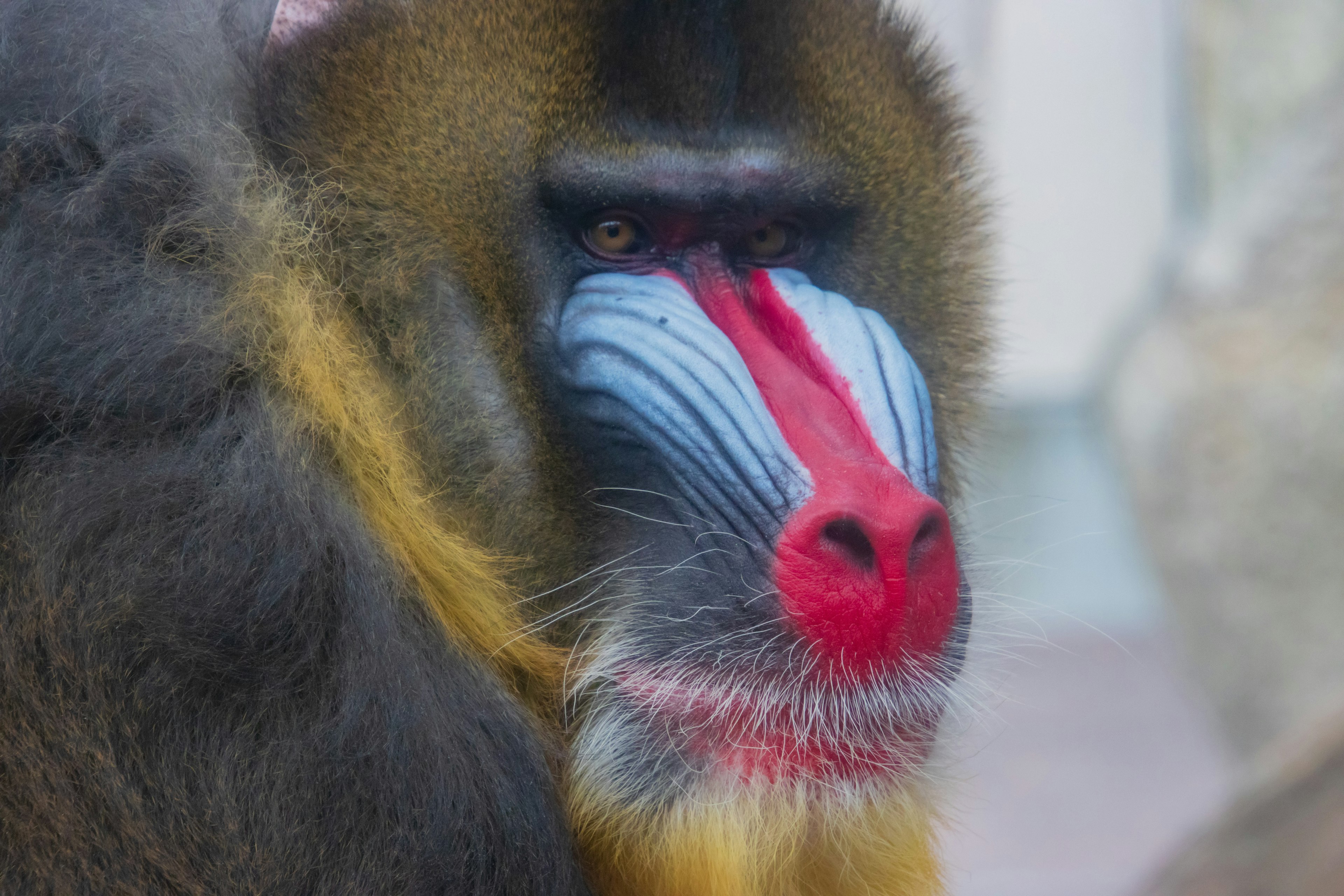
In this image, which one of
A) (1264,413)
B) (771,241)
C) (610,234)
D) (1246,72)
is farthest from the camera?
(1246,72)

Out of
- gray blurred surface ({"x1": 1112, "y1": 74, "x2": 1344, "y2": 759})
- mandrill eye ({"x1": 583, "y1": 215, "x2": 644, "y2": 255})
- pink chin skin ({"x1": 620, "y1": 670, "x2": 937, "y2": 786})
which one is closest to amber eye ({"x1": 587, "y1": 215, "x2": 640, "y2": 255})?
mandrill eye ({"x1": 583, "y1": 215, "x2": 644, "y2": 255})

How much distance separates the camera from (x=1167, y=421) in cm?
659

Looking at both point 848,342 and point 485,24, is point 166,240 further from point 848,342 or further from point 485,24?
Answer: point 848,342

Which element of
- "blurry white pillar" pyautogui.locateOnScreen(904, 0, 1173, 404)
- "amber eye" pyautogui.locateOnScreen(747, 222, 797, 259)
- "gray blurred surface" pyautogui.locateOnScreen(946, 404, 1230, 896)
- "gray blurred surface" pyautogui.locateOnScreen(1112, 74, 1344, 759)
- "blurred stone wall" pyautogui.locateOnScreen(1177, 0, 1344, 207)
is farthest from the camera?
"blurry white pillar" pyautogui.locateOnScreen(904, 0, 1173, 404)

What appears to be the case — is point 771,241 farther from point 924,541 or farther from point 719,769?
point 719,769

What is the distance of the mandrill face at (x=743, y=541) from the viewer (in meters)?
1.55

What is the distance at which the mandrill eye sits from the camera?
178 cm

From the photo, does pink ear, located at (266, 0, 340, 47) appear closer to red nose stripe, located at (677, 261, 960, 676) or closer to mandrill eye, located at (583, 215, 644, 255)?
mandrill eye, located at (583, 215, 644, 255)

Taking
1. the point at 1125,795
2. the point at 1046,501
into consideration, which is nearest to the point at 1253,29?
the point at 1046,501

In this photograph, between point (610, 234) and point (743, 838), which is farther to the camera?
point (610, 234)

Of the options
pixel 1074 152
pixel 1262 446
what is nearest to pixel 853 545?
pixel 1262 446

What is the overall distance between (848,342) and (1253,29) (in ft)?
21.0

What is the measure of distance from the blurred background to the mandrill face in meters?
2.43

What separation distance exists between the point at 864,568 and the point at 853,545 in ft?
0.10
